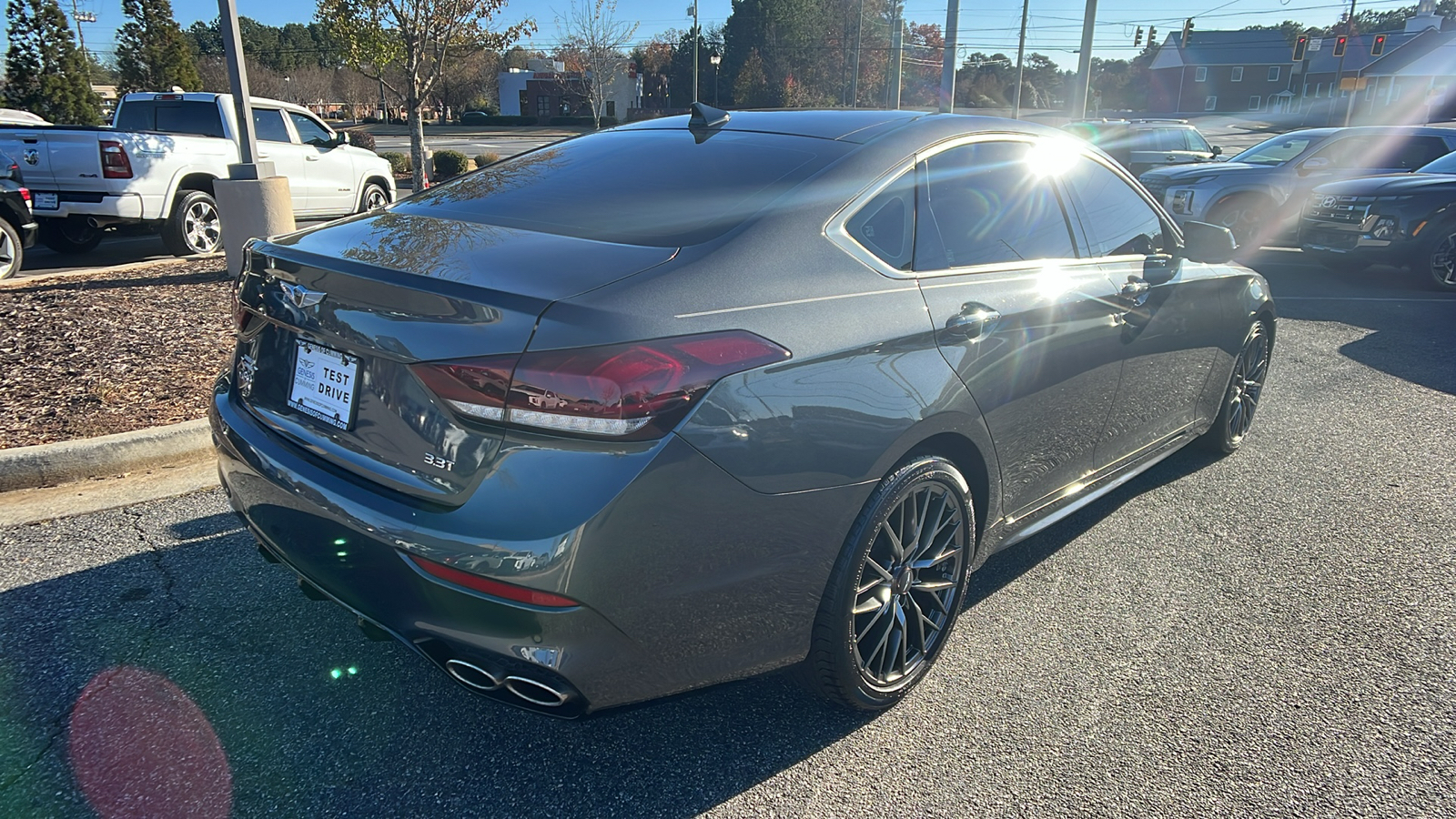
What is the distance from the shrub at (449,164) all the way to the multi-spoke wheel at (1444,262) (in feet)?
56.4

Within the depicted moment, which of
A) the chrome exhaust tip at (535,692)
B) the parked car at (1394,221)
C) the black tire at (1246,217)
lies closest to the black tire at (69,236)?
the chrome exhaust tip at (535,692)

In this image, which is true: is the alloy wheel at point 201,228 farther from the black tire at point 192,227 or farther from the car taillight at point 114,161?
the car taillight at point 114,161

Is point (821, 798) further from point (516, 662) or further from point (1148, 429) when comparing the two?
point (1148, 429)

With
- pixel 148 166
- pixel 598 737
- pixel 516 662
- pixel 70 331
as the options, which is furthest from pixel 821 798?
pixel 148 166

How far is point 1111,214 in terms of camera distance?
12.2 ft

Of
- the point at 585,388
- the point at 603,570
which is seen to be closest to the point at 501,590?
the point at 603,570

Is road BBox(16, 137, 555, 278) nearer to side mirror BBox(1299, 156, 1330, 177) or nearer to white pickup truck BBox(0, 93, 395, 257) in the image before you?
white pickup truck BBox(0, 93, 395, 257)

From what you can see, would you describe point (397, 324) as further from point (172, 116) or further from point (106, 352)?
point (172, 116)

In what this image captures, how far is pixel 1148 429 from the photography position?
3.94 metres

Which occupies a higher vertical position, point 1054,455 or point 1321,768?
point 1054,455

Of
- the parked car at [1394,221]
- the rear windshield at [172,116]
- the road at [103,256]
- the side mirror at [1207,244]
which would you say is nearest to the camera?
the side mirror at [1207,244]

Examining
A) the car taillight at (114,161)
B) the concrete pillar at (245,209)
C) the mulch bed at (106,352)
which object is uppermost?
the car taillight at (114,161)

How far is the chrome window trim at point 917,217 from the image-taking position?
2.57 metres

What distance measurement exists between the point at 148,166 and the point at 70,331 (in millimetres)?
3890
